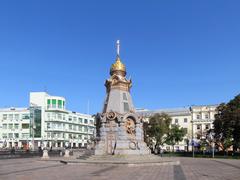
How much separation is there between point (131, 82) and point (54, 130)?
82.5 meters

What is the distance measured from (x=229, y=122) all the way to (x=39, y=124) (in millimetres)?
74036

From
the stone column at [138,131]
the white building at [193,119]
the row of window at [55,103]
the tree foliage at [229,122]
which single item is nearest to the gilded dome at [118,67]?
the stone column at [138,131]

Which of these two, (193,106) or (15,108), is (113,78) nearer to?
(193,106)

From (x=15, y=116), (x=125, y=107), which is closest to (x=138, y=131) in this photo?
(x=125, y=107)

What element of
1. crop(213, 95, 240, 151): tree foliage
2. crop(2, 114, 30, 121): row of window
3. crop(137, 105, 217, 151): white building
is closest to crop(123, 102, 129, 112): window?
crop(213, 95, 240, 151): tree foliage

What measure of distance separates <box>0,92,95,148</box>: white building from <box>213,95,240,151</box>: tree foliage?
67657 mm

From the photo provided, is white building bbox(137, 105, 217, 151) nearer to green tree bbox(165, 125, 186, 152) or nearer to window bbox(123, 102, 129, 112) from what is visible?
green tree bbox(165, 125, 186, 152)

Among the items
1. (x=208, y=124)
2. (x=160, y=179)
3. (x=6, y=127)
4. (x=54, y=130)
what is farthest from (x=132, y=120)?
(x=6, y=127)

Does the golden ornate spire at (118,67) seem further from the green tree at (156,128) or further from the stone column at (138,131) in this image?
the green tree at (156,128)

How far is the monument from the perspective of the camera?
42.2m

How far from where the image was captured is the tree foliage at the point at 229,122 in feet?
202

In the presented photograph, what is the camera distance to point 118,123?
42.8 meters

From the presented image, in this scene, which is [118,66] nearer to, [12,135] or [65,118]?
[65,118]

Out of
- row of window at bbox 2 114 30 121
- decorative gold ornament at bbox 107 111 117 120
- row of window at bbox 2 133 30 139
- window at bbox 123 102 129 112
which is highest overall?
row of window at bbox 2 114 30 121
